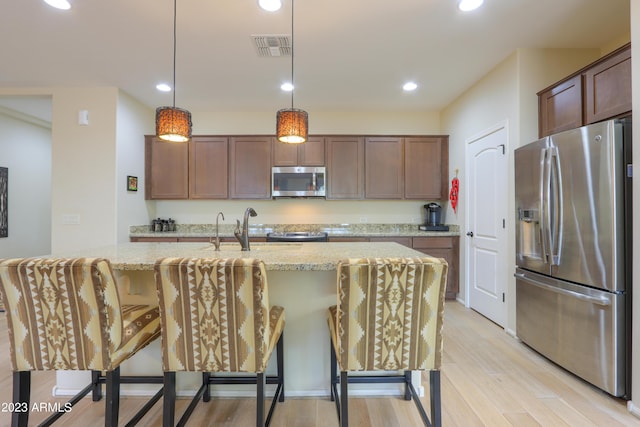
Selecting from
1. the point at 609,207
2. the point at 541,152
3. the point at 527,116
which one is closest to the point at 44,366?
the point at 609,207

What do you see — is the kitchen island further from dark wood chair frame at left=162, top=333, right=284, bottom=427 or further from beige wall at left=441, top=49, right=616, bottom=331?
beige wall at left=441, top=49, right=616, bottom=331

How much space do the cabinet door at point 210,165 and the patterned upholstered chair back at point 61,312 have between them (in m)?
3.06

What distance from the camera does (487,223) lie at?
3283 millimetres

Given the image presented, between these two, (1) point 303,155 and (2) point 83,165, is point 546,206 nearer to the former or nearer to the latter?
(1) point 303,155

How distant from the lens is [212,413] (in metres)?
1.75

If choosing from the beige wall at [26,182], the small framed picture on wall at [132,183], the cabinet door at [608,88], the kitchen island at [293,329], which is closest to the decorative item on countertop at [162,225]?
the small framed picture on wall at [132,183]

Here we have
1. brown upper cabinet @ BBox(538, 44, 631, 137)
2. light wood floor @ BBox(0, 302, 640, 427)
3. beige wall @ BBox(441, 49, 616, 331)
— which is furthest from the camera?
beige wall @ BBox(441, 49, 616, 331)

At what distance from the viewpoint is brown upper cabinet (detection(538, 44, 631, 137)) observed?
6.35 feet

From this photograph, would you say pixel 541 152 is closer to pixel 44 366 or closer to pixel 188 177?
pixel 44 366

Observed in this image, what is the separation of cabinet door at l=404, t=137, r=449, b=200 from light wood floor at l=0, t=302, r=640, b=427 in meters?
2.44

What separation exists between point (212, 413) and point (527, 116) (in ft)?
11.1

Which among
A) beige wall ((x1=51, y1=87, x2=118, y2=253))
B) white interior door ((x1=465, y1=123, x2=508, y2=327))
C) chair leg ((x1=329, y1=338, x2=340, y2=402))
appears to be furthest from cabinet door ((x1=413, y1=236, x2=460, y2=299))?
beige wall ((x1=51, y1=87, x2=118, y2=253))

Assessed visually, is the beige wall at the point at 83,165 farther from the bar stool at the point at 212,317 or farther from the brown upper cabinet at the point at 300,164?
the bar stool at the point at 212,317

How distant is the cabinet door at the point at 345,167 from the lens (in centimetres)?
428
